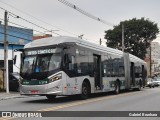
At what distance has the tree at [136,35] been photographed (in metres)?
69.8

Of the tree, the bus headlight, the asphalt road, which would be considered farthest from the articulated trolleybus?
the tree

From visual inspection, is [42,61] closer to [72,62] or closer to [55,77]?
[55,77]

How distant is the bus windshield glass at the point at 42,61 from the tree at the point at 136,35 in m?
52.4

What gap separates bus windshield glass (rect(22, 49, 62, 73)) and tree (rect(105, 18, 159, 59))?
5238cm

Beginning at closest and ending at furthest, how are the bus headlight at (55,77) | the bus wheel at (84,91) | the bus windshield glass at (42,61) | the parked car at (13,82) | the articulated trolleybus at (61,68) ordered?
1. the bus headlight at (55,77)
2. the articulated trolleybus at (61,68)
3. the bus windshield glass at (42,61)
4. the bus wheel at (84,91)
5. the parked car at (13,82)

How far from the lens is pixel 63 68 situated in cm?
1794

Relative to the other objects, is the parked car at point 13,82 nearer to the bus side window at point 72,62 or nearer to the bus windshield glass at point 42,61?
the bus windshield glass at point 42,61

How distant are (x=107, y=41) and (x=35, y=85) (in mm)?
57107

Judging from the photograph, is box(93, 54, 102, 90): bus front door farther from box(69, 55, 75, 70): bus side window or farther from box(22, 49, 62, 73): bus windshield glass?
box(22, 49, 62, 73): bus windshield glass

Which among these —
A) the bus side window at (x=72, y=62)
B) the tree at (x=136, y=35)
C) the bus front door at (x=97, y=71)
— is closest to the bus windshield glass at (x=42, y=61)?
the bus side window at (x=72, y=62)

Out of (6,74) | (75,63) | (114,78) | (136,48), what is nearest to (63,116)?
(75,63)

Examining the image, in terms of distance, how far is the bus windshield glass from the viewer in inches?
702

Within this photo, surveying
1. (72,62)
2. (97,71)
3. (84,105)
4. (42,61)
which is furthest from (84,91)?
(84,105)

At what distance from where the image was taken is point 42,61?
59.5 ft
